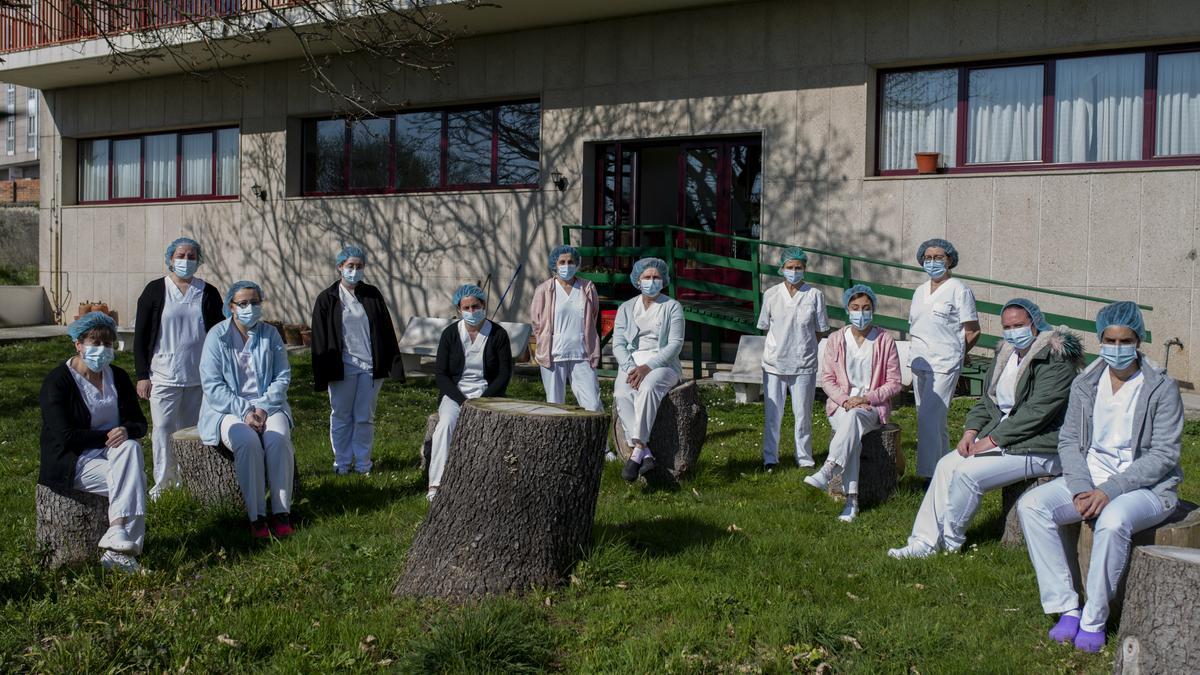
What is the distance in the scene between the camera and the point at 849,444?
25.1 ft

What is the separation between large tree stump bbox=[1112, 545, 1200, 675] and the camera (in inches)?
173

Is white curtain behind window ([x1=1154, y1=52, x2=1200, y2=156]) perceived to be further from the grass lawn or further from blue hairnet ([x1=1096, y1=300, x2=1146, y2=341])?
blue hairnet ([x1=1096, y1=300, x2=1146, y2=341])

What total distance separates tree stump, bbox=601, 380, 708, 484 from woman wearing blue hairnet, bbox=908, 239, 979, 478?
1693 millimetres

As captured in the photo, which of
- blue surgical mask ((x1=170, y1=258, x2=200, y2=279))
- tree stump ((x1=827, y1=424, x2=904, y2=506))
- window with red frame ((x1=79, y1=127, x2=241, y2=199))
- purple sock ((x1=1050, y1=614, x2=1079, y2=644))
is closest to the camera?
purple sock ((x1=1050, y1=614, x2=1079, y2=644))

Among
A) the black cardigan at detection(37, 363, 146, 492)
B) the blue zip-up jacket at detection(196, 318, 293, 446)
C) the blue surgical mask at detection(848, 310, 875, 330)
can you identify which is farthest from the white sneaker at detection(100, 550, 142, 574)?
the blue surgical mask at detection(848, 310, 875, 330)

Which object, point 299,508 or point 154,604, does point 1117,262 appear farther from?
point 154,604

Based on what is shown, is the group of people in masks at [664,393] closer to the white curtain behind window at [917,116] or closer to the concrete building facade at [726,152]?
the concrete building facade at [726,152]

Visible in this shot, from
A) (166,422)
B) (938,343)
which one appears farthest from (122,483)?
(938,343)

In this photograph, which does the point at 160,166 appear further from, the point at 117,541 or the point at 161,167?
the point at 117,541

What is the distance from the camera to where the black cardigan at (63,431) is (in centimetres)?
619

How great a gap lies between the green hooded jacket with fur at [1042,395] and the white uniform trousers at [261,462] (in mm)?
4257

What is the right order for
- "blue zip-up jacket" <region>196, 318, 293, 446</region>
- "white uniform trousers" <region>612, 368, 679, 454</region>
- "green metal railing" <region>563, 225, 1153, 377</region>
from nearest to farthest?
"blue zip-up jacket" <region>196, 318, 293, 446</region> < "white uniform trousers" <region>612, 368, 679, 454</region> < "green metal railing" <region>563, 225, 1153, 377</region>

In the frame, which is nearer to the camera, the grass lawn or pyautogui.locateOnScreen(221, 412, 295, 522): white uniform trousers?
the grass lawn

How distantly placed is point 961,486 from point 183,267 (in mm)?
5464
